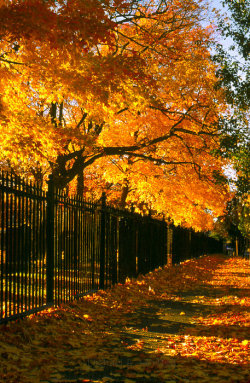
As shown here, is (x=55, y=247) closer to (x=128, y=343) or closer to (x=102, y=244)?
(x=128, y=343)

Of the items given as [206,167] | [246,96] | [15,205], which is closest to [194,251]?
[206,167]

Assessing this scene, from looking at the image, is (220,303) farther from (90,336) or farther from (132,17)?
(132,17)

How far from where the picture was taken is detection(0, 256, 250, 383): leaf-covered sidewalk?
5145 mm

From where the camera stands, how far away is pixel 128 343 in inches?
267

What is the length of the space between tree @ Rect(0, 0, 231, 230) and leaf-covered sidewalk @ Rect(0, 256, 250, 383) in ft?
16.9

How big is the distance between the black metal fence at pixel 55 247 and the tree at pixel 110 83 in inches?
120

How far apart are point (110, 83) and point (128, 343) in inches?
283

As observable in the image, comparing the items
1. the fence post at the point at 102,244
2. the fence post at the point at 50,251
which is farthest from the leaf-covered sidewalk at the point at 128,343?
the fence post at the point at 102,244

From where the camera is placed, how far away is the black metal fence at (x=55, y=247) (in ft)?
22.9

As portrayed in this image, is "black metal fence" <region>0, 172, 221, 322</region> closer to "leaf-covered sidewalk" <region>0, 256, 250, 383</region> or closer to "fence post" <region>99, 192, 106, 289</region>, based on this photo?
"fence post" <region>99, 192, 106, 289</region>

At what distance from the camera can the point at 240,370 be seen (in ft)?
17.4

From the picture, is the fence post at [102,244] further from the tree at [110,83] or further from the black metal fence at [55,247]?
the tree at [110,83]

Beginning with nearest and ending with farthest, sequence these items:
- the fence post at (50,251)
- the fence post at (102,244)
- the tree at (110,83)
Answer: the fence post at (50,251)
the tree at (110,83)
the fence post at (102,244)

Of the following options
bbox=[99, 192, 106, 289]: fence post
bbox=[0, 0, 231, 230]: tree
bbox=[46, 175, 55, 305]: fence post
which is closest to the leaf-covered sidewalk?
bbox=[46, 175, 55, 305]: fence post
